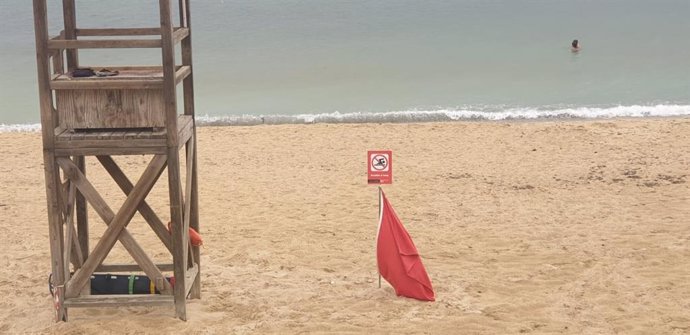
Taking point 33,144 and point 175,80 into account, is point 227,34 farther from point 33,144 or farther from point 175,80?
Answer: point 175,80

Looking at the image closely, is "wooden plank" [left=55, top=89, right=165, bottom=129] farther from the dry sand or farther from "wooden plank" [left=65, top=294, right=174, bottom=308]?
the dry sand

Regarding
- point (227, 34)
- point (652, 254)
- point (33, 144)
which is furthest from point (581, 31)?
point (652, 254)

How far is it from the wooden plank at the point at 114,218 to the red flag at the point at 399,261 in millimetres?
2226

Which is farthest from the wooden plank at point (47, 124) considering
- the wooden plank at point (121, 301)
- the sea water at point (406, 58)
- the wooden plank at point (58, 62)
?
the sea water at point (406, 58)

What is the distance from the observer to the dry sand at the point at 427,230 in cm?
959

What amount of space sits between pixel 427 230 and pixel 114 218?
494 centimetres

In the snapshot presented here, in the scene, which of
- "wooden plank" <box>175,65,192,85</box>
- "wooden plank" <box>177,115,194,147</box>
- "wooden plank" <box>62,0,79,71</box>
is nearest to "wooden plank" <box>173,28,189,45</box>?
"wooden plank" <box>175,65,192,85</box>

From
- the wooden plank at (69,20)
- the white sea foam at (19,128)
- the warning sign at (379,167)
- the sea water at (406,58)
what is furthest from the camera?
the sea water at (406,58)

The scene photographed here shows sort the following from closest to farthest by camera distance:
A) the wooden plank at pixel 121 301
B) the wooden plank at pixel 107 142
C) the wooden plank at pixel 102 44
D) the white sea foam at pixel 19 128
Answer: the wooden plank at pixel 102 44, the wooden plank at pixel 107 142, the wooden plank at pixel 121 301, the white sea foam at pixel 19 128

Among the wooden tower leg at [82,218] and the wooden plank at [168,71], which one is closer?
the wooden plank at [168,71]

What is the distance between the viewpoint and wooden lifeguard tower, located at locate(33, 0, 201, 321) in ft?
28.6

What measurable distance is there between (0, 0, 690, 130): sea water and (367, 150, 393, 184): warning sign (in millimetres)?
11610

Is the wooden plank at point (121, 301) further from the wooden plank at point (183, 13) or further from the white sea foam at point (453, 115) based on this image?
the white sea foam at point (453, 115)

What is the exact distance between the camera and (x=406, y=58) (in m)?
30.2
